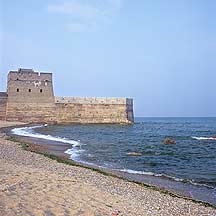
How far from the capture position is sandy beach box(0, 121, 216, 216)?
5.47 metres

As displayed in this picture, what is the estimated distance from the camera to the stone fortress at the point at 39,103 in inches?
1721

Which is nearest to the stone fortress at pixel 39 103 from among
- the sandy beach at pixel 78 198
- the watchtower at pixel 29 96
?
the watchtower at pixel 29 96

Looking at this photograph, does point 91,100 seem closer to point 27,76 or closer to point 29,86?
point 29,86

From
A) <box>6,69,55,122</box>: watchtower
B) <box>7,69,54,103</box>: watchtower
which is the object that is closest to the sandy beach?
<box>6,69,55,122</box>: watchtower

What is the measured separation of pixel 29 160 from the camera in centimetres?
1173

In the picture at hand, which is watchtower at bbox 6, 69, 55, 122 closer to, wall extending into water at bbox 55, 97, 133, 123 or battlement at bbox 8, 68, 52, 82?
battlement at bbox 8, 68, 52, 82

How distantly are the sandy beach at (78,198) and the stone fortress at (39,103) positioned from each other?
36.2 m

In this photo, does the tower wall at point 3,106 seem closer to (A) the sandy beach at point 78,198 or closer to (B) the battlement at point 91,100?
(B) the battlement at point 91,100

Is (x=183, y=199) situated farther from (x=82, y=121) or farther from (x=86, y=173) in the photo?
(x=82, y=121)

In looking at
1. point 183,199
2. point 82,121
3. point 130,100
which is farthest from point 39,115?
point 183,199

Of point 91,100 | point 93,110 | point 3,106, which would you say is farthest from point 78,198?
point 93,110

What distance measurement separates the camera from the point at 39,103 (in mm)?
44875

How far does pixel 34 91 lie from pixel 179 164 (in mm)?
33657

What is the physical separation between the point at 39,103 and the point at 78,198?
3976cm
